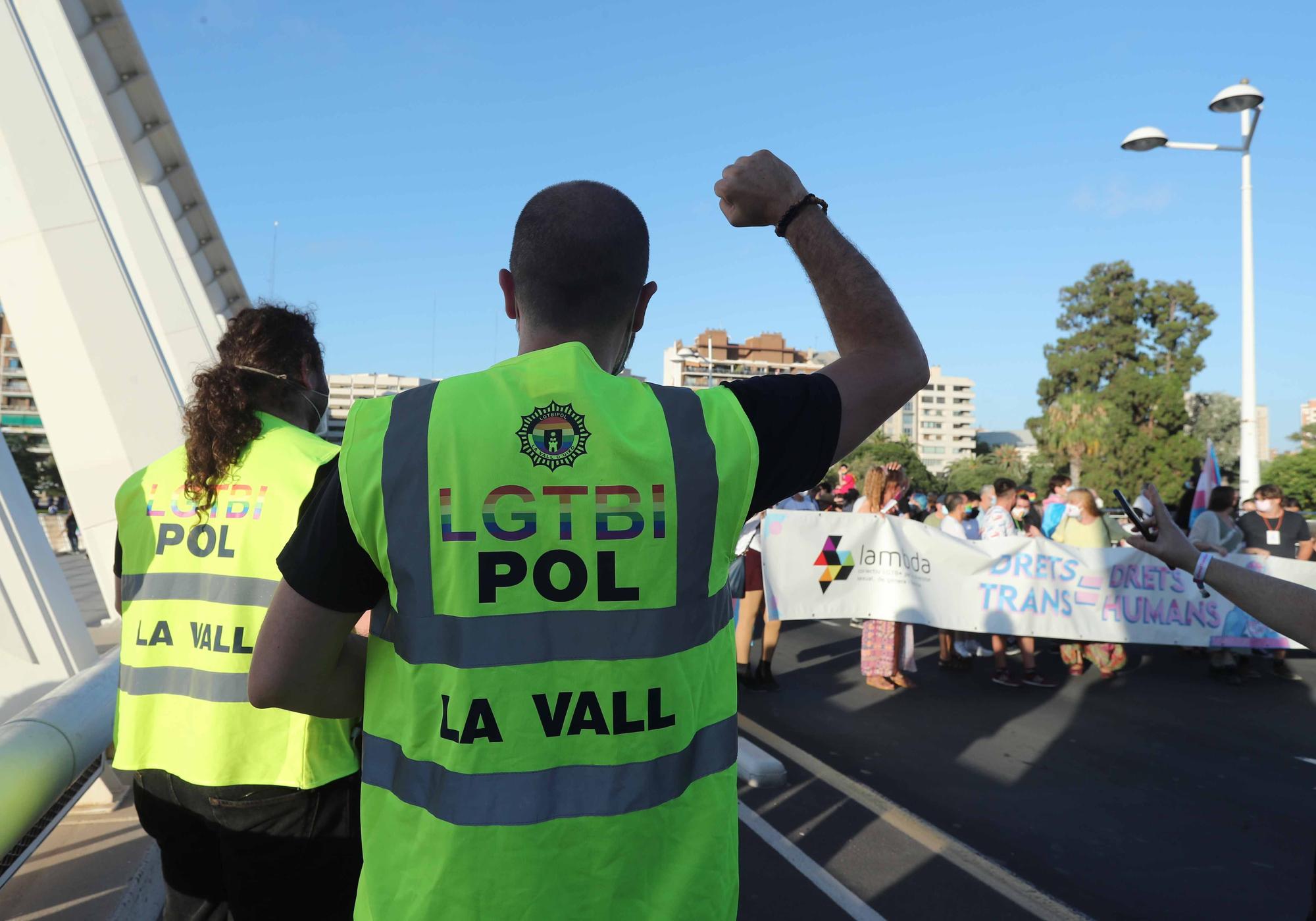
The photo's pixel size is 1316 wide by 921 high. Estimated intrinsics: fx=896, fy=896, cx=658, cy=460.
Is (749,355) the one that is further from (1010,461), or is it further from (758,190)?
(758,190)

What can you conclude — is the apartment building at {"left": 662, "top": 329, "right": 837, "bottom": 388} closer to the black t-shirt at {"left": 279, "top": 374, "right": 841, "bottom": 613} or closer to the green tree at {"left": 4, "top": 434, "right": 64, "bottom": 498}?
the green tree at {"left": 4, "top": 434, "right": 64, "bottom": 498}

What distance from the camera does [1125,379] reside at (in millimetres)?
49875

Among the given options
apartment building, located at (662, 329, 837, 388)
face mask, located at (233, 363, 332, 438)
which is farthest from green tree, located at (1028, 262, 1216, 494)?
apartment building, located at (662, 329, 837, 388)

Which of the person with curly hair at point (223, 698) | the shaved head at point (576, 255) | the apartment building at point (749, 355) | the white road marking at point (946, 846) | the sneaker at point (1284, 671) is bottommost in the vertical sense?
the sneaker at point (1284, 671)

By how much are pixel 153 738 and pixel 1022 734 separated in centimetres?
638

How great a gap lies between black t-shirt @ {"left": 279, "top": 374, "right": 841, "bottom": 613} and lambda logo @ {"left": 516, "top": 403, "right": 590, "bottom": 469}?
0.26 metres

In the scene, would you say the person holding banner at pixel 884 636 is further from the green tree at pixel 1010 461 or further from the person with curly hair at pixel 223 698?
the green tree at pixel 1010 461

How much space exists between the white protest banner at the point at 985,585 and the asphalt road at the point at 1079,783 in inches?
23.6

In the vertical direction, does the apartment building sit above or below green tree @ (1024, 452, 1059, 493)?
above

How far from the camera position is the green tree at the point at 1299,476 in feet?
115

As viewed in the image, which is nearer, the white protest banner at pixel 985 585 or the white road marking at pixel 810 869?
the white road marking at pixel 810 869

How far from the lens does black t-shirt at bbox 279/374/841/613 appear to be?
1.28 metres

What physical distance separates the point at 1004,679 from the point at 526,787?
27.9 feet

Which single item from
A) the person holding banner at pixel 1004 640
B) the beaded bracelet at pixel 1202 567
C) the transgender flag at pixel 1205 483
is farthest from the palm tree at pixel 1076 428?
the beaded bracelet at pixel 1202 567
